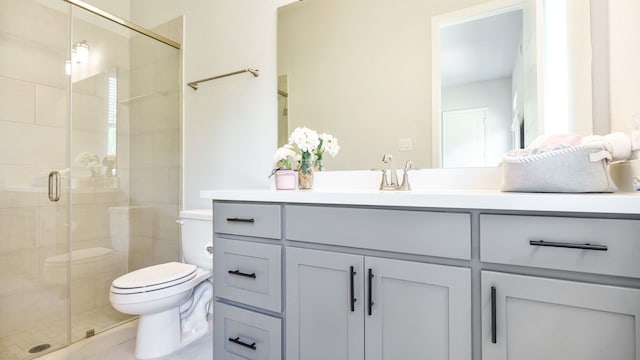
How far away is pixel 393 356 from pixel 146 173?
220 centimetres

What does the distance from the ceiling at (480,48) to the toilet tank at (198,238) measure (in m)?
1.48

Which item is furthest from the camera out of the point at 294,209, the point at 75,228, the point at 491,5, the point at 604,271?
the point at 75,228

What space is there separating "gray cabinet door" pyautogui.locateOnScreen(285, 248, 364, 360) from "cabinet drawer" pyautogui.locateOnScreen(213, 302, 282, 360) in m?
0.07

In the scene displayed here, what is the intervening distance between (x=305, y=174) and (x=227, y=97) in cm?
90

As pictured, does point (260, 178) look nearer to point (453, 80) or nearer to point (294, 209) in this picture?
point (294, 209)

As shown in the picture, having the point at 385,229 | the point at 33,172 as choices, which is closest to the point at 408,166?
the point at 385,229

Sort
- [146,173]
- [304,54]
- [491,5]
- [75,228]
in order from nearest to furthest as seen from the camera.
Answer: [491,5] < [304,54] < [75,228] < [146,173]

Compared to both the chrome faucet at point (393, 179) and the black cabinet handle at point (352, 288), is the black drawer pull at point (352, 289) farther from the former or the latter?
the chrome faucet at point (393, 179)

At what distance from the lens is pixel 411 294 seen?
912 millimetres

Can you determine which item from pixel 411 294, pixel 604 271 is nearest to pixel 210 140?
pixel 411 294

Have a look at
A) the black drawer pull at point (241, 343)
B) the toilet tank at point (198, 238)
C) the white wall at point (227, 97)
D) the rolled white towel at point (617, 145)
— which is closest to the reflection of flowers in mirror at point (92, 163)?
the white wall at point (227, 97)

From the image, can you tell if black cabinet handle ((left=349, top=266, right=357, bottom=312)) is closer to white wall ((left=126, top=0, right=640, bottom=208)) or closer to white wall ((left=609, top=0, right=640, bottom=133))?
white wall ((left=609, top=0, right=640, bottom=133))

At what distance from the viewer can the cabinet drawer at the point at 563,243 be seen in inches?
27.2

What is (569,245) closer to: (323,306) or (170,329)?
(323,306)
